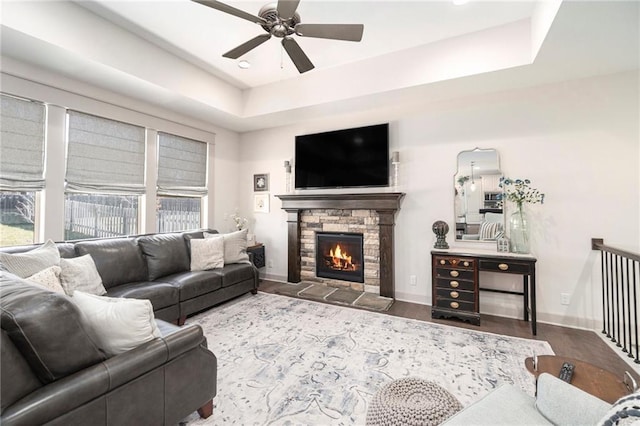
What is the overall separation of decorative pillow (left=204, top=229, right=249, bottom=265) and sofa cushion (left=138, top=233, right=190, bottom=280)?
1.53 feet

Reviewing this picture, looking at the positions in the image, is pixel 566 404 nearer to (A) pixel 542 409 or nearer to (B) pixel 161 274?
(A) pixel 542 409

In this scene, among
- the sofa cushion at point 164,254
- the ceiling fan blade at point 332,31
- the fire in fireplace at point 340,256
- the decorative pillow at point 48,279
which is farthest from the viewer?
the fire in fireplace at point 340,256

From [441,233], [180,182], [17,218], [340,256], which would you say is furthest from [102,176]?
[441,233]

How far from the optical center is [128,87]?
10.9ft

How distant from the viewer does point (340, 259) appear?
4469 mm

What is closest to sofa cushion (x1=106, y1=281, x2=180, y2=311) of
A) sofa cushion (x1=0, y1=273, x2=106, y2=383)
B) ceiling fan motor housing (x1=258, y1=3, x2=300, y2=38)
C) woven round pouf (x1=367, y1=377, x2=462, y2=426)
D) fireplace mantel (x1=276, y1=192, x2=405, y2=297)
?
sofa cushion (x1=0, y1=273, x2=106, y2=383)

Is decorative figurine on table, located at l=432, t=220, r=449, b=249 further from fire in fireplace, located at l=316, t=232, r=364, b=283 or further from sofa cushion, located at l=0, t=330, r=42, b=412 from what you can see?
sofa cushion, located at l=0, t=330, r=42, b=412

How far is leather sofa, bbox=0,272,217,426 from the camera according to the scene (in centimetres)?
103

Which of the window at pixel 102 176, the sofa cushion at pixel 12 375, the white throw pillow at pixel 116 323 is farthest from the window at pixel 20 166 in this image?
the sofa cushion at pixel 12 375

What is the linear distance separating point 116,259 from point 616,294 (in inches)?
211

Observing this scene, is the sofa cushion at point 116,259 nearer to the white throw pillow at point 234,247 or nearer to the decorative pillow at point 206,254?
the decorative pillow at point 206,254

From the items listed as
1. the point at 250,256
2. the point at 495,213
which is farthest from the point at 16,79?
the point at 495,213

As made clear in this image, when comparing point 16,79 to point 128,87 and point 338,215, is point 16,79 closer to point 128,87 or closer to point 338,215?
point 128,87

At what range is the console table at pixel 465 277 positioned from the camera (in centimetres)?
300
